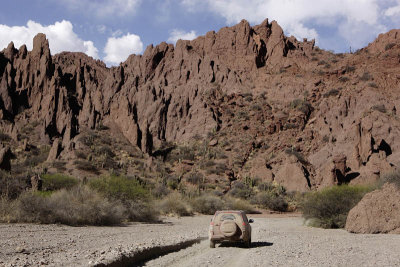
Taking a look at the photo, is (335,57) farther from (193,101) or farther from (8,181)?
(8,181)

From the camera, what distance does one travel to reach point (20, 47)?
3863 inches

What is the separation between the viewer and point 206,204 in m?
41.0

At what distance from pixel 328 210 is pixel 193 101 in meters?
62.1

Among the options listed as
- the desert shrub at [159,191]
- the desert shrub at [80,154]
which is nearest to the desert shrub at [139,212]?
the desert shrub at [159,191]

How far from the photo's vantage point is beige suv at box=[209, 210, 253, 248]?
1417cm

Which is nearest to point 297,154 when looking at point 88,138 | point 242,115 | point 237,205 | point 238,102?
point 242,115

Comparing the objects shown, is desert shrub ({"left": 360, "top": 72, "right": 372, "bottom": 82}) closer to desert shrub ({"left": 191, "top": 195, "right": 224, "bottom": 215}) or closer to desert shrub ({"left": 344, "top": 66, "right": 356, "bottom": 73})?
desert shrub ({"left": 344, "top": 66, "right": 356, "bottom": 73})

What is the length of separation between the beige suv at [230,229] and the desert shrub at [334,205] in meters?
12.8

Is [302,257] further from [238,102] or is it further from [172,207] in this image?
[238,102]

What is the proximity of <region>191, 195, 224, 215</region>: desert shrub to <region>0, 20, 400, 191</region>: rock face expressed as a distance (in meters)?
16.1

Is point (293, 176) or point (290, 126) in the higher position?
point (290, 126)

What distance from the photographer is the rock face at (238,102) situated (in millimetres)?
57219

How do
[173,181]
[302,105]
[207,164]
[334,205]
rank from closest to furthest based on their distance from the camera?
[334,205] → [173,181] → [207,164] → [302,105]

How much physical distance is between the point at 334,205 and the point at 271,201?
23374 mm
